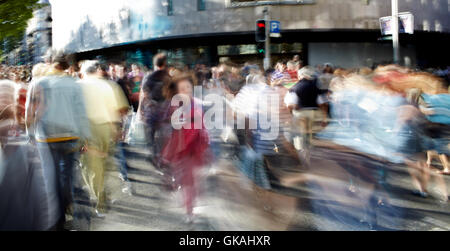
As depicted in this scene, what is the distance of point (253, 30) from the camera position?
21.4 metres

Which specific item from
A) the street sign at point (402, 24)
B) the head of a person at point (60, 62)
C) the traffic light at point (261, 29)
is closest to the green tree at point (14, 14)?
the traffic light at point (261, 29)

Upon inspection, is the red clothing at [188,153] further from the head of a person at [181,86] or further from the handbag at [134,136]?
the handbag at [134,136]

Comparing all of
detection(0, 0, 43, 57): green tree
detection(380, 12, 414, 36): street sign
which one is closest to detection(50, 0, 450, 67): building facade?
detection(380, 12, 414, 36): street sign

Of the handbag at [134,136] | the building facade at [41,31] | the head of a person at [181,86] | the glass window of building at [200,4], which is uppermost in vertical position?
the building facade at [41,31]

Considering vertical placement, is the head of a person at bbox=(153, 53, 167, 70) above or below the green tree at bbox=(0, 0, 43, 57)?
below

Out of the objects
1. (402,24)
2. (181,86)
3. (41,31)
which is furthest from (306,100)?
(41,31)

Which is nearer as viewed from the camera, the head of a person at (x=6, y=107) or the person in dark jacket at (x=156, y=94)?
the head of a person at (x=6, y=107)

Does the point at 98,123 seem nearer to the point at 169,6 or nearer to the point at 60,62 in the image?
the point at 60,62

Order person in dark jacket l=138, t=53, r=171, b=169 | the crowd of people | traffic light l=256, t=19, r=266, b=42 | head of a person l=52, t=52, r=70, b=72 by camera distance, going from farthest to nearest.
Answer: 1. traffic light l=256, t=19, r=266, b=42
2. person in dark jacket l=138, t=53, r=171, b=169
3. head of a person l=52, t=52, r=70, b=72
4. the crowd of people

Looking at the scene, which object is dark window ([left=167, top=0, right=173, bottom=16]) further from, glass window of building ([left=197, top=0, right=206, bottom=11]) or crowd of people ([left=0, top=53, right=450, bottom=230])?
crowd of people ([left=0, top=53, right=450, bottom=230])

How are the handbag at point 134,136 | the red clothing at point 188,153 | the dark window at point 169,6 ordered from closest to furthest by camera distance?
the red clothing at point 188,153 < the handbag at point 134,136 < the dark window at point 169,6

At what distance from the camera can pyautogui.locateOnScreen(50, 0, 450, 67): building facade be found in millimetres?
21188

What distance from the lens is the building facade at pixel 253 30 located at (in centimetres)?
2119

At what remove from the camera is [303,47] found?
23.4 meters
